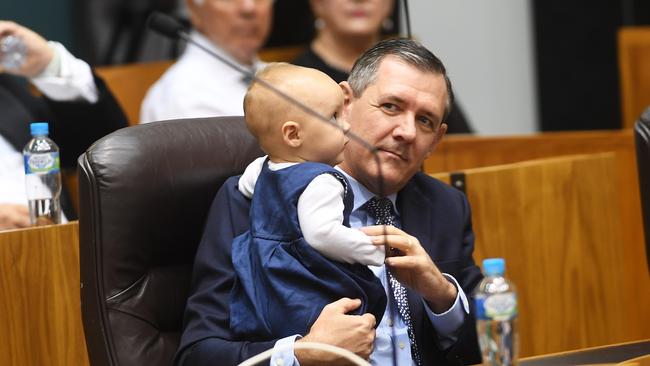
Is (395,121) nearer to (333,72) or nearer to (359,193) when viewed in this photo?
(359,193)

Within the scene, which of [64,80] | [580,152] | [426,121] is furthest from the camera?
[580,152]

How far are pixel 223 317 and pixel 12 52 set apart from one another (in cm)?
135

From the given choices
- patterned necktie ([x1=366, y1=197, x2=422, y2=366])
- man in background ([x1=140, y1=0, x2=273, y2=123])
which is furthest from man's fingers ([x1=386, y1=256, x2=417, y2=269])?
man in background ([x1=140, y1=0, x2=273, y2=123])

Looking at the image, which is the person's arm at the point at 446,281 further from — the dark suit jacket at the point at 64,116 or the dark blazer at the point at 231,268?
the dark suit jacket at the point at 64,116

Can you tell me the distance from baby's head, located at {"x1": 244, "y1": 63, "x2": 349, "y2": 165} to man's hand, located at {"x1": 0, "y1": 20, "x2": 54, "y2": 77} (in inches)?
51.1

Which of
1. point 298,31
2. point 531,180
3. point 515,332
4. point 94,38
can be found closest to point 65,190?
point 531,180

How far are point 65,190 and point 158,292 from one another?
3.54ft

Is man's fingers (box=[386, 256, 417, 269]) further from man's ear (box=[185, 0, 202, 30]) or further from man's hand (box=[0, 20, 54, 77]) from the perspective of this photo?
man's ear (box=[185, 0, 202, 30])

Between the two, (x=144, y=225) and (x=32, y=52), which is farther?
(x=32, y=52)

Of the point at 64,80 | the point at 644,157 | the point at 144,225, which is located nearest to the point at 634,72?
the point at 644,157

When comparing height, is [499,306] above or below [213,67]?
below

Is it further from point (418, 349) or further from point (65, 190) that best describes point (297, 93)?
point (65, 190)

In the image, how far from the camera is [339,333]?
2.09 meters

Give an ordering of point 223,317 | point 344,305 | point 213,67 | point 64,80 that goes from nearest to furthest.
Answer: point 344,305, point 223,317, point 64,80, point 213,67
